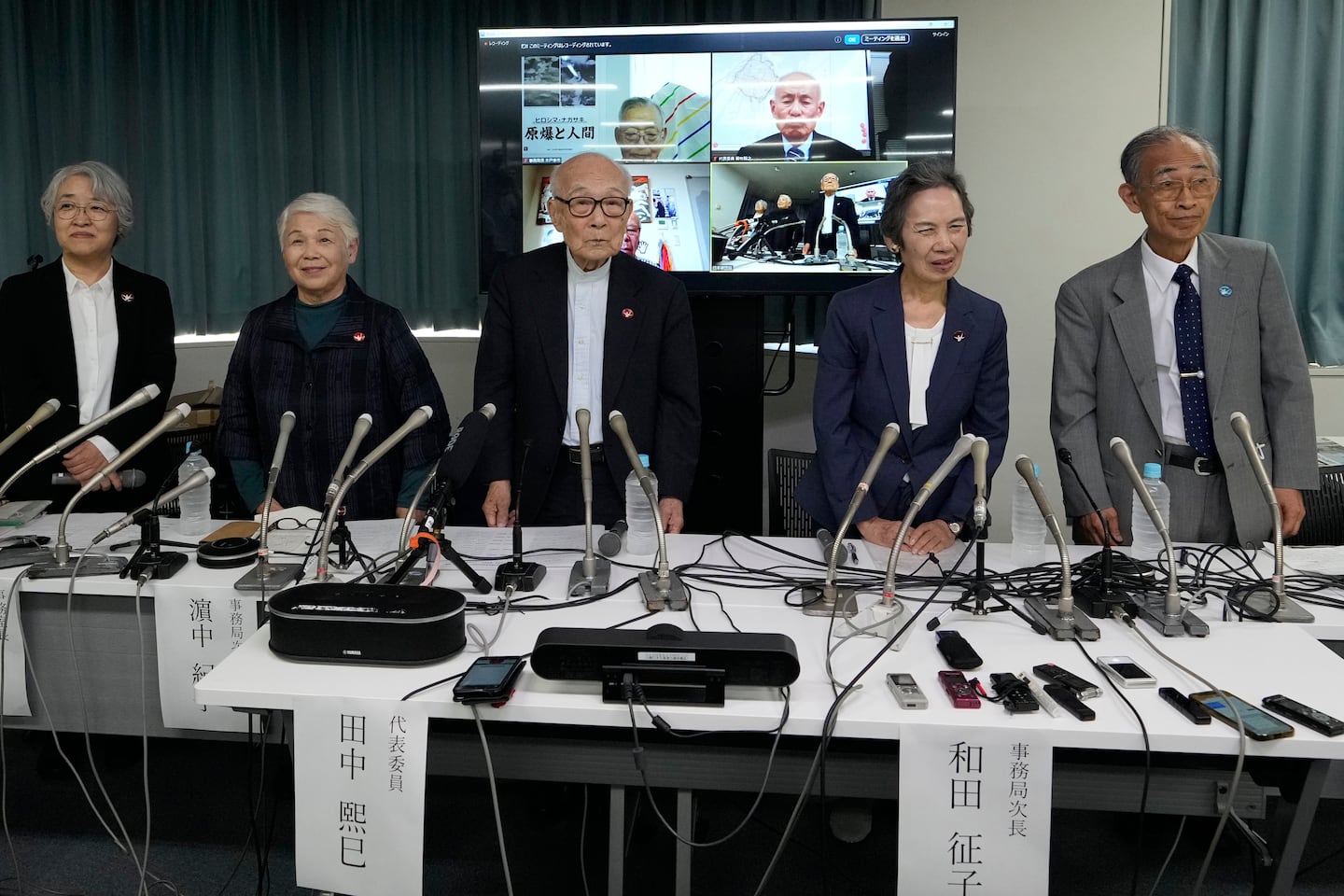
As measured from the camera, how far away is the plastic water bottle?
224 cm

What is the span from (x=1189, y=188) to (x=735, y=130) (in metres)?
1.60

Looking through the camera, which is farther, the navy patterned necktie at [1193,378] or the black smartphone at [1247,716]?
the navy patterned necktie at [1193,378]

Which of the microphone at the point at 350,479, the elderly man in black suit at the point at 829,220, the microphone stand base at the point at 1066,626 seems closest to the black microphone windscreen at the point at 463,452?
the microphone at the point at 350,479

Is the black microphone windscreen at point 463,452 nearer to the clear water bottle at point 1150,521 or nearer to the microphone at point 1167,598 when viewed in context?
the microphone at point 1167,598

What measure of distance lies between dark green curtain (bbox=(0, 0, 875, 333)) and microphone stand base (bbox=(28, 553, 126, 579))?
102 inches

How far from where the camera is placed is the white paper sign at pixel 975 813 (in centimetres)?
132

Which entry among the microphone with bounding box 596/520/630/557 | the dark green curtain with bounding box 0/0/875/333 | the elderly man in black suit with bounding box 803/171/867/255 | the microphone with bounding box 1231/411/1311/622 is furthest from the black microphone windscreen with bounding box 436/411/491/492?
the dark green curtain with bounding box 0/0/875/333

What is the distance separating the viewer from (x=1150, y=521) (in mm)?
2174

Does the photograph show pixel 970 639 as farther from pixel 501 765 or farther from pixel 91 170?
pixel 91 170

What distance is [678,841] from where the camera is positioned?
1478 millimetres

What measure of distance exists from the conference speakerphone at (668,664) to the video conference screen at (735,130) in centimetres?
229

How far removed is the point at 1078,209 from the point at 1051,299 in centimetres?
35

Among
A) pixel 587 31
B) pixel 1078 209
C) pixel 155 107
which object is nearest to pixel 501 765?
pixel 587 31

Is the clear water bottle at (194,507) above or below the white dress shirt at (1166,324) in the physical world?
below
